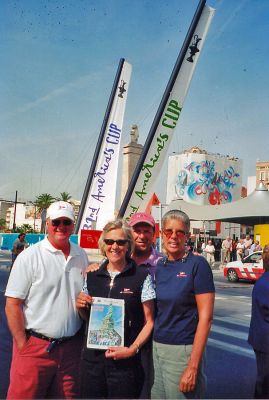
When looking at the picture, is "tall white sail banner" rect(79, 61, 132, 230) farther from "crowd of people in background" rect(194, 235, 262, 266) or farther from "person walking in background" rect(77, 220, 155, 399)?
"crowd of people in background" rect(194, 235, 262, 266)

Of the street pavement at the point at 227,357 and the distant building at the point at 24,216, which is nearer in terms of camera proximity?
the street pavement at the point at 227,357

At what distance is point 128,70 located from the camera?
14594 millimetres

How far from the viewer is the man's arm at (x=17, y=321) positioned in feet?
10.1

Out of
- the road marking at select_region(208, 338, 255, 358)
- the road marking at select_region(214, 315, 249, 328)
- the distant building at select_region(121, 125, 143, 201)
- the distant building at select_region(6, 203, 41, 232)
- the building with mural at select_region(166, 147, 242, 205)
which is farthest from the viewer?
the distant building at select_region(6, 203, 41, 232)

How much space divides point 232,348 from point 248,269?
13.0 meters

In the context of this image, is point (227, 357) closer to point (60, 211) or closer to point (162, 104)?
point (60, 211)

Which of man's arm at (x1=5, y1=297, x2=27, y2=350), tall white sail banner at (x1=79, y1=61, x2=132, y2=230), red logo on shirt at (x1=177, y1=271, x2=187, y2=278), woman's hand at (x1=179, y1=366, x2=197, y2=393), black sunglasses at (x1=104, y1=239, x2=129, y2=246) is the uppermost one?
tall white sail banner at (x1=79, y1=61, x2=132, y2=230)

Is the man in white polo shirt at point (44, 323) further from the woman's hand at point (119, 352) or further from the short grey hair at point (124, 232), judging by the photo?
the woman's hand at point (119, 352)

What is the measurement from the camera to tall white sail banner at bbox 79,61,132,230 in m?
14.3

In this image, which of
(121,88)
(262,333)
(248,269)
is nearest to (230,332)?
(262,333)

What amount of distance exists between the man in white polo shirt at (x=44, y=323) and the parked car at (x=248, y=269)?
17.4 metres

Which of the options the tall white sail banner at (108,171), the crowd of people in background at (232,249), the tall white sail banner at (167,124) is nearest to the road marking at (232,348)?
the tall white sail banner at (167,124)

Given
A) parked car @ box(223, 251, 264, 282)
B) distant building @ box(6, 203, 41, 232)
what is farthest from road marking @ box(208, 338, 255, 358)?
distant building @ box(6, 203, 41, 232)

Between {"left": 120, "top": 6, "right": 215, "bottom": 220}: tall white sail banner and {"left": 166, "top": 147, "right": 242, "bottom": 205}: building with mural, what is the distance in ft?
228
